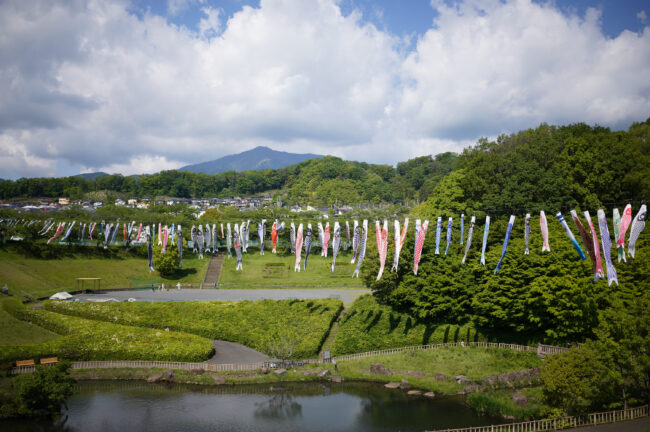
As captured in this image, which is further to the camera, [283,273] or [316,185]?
[316,185]

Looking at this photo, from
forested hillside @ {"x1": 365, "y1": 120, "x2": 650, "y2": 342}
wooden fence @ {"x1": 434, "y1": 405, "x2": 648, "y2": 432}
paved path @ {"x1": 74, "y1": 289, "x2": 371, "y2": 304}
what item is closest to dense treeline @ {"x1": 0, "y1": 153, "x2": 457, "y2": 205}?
forested hillside @ {"x1": 365, "y1": 120, "x2": 650, "y2": 342}

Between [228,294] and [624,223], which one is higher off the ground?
[624,223]

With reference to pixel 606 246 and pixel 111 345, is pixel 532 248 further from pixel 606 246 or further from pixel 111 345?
pixel 111 345

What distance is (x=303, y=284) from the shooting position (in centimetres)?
6072

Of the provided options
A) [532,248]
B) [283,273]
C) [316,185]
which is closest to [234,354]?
[532,248]

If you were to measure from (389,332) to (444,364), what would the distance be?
599cm

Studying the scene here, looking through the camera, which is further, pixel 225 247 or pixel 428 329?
pixel 225 247

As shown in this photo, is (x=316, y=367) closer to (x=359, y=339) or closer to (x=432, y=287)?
(x=359, y=339)

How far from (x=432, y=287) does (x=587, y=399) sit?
17.0m

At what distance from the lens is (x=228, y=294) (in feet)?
183

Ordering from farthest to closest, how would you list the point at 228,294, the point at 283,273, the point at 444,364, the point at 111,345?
the point at 283,273, the point at 228,294, the point at 111,345, the point at 444,364

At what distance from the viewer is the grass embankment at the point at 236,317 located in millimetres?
40312

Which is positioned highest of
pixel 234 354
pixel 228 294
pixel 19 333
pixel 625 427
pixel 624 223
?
pixel 624 223

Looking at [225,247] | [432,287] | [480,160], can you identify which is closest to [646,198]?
[480,160]
